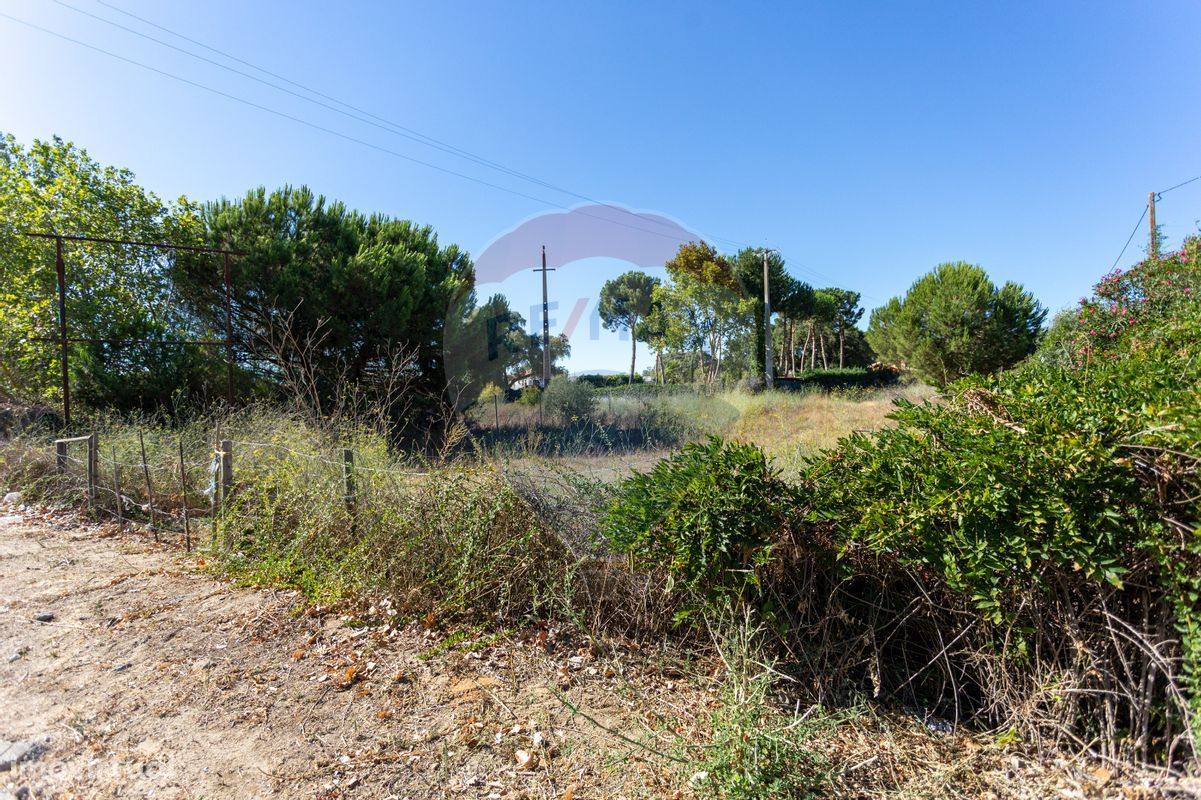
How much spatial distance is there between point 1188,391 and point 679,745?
2.01 metres

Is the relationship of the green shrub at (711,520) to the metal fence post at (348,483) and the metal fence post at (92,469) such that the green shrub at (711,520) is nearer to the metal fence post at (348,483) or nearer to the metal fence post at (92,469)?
the metal fence post at (348,483)

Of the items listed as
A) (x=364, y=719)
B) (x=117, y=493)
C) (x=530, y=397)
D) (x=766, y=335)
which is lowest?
(x=364, y=719)

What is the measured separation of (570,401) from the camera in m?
16.7

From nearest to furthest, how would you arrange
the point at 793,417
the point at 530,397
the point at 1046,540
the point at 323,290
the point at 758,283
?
1. the point at 1046,540
2. the point at 323,290
3. the point at 793,417
4. the point at 530,397
5. the point at 758,283

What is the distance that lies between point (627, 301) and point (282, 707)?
114ft

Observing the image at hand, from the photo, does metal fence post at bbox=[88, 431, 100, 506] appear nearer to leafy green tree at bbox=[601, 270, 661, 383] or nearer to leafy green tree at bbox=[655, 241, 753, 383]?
leafy green tree at bbox=[655, 241, 753, 383]

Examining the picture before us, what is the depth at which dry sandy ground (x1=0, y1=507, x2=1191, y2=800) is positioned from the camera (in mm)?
2057

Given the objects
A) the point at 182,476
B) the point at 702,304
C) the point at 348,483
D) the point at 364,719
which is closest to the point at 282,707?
the point at 364,719

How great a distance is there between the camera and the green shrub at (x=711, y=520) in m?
2.42

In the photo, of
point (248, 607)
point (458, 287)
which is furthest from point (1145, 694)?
point (458, 287)

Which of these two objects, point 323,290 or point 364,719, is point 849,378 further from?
point 364,719

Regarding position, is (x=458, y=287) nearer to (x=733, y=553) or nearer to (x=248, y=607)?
(x=248, y=607)

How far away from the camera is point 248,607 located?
3.70 meters

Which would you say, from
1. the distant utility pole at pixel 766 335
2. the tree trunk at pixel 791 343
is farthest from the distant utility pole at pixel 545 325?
the tree trunk at pixel 791 343
